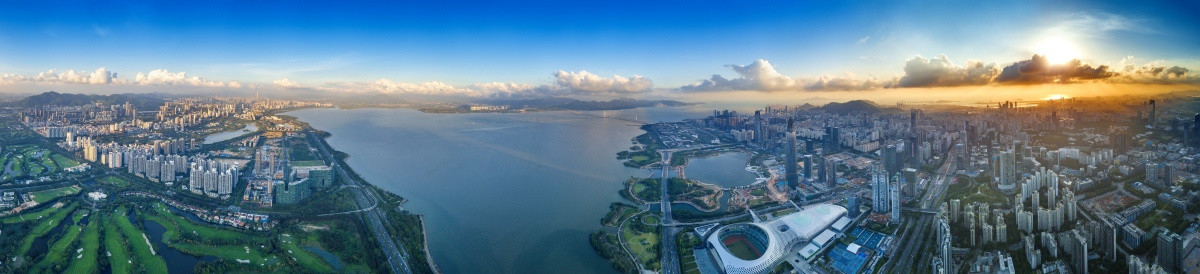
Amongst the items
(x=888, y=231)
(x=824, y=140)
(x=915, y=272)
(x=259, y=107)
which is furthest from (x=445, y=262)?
(x=259, y=107)

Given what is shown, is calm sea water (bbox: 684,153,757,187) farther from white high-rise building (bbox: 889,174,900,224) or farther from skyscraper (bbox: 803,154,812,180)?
white high-rise building (bbox: 889,174,900,224)

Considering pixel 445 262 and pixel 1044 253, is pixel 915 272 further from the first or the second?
pixel 445 262

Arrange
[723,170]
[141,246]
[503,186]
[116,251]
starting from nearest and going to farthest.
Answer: [116,251] → [141,246] → [503,186] → [723,170]

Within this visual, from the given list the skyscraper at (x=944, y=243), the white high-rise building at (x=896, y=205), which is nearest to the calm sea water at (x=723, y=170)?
the white high-rise building at (x=896, y=205)

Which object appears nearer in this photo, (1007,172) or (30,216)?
(30,216)

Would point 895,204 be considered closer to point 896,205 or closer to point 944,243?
point 896,205

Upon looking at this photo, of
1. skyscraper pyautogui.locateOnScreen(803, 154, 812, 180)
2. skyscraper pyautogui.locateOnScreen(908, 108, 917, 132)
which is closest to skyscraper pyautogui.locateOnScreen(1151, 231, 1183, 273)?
skyscraper pyautogui.locateOnScreen(803, 154, 812, 180)

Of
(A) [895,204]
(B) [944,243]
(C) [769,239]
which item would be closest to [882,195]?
(A) [895,204]
